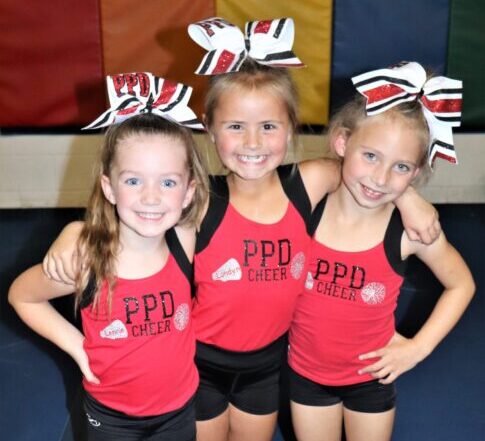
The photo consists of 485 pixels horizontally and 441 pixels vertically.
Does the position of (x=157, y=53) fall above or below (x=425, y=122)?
below

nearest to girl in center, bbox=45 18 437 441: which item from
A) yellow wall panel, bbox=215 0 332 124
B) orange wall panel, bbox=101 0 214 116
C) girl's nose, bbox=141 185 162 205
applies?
girl's nose, bbox=141 185 162 205

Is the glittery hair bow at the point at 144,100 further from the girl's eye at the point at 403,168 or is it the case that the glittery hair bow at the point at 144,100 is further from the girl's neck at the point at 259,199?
the girl's eye at the point at 403,168

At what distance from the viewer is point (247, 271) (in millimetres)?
1779

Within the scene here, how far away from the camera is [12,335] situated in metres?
3.14

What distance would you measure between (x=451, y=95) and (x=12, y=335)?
7.83 feet

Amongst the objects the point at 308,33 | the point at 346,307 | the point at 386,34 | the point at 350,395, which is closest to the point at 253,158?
the point at 346,307

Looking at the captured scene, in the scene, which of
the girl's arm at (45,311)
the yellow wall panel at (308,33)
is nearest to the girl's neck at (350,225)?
the girl's arm at (45,311)

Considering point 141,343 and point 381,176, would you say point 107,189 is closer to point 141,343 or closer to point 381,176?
point 141,343

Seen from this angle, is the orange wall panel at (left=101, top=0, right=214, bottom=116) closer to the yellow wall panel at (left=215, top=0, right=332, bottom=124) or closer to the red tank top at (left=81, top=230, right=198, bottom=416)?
the yellow wall panel at (left=215, top=0, right=332, bottom=124)

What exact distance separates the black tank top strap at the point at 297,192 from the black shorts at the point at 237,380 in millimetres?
398

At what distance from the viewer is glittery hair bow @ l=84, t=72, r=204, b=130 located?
162 cm

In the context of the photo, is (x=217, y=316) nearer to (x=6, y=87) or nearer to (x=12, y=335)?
(x=12, y=335)

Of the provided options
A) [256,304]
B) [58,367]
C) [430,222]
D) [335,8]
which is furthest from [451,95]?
[335,8]

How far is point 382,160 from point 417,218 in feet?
0.65
